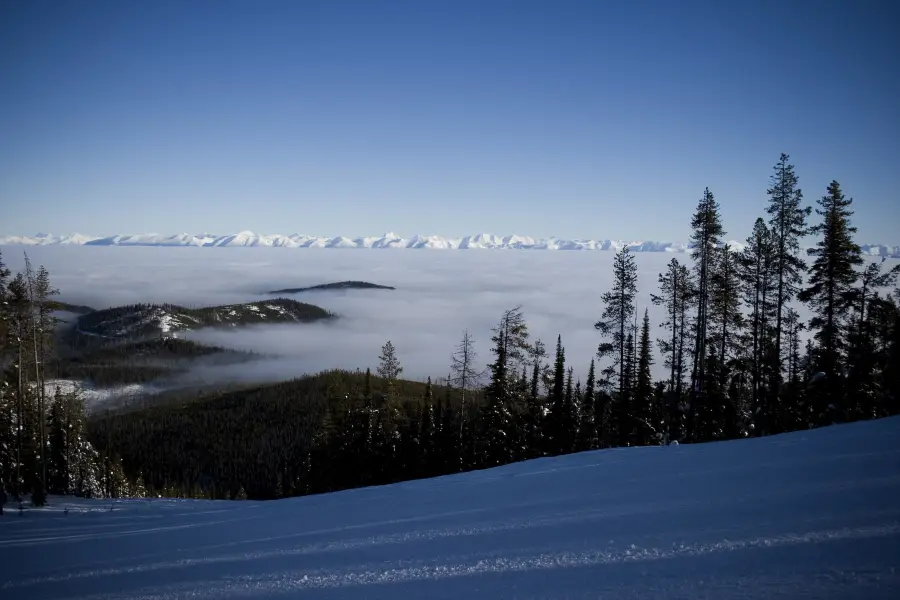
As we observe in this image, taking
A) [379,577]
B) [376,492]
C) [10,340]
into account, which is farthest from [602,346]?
[10,340]

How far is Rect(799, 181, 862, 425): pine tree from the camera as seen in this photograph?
21891mm

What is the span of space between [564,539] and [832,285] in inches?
943

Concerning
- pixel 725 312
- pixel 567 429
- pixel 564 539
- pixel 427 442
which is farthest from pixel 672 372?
pixel 564 539

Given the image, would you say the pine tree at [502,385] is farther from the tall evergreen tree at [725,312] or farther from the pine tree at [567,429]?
the tall evergreen tree at [725,312]

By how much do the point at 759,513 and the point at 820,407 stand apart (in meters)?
20.3

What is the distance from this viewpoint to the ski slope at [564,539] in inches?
191

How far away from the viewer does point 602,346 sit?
28.8 metres

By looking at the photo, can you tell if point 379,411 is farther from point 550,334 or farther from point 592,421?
point 550,334

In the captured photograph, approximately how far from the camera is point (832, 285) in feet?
73.3

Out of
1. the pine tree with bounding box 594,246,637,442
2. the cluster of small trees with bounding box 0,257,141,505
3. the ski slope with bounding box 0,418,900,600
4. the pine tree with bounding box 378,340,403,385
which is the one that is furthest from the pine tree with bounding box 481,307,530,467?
the cluster of small trees with bounding box 0,257,141,505

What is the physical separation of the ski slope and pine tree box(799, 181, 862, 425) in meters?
12.8

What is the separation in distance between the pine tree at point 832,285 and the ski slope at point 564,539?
41.8 feet

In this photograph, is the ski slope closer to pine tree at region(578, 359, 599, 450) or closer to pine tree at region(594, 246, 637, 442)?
pine tree at region(594, 246, 637, 442)

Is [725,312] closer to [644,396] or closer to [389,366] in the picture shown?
[644,396]
